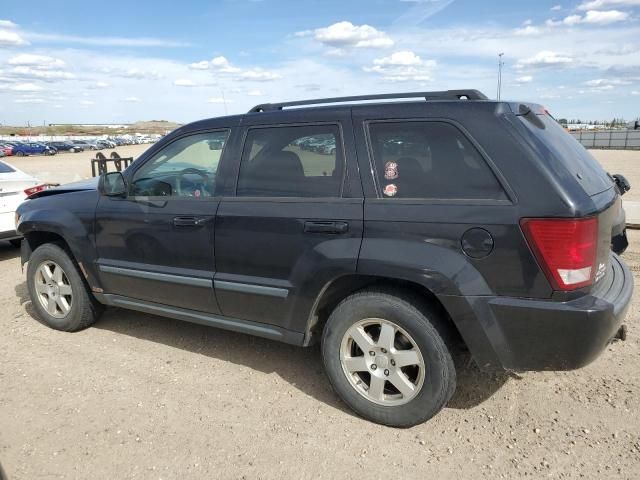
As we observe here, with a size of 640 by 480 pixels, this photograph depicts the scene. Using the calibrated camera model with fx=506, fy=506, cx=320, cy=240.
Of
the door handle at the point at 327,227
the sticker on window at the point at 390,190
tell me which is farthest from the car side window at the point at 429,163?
the door handle at the point at 327,227

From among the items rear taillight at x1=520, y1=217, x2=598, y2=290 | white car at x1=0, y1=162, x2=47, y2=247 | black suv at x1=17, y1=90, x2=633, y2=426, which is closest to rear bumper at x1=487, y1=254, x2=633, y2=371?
black suv at x1=17, y1=90, x2=633, y2=426

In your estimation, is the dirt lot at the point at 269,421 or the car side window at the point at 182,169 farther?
the car side window at the point at 182,169

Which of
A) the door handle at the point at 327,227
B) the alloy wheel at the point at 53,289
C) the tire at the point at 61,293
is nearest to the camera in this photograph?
the door handle at the point at 327,227

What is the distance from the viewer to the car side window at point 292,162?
3082mm

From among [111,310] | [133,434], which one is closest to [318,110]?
[133,434]

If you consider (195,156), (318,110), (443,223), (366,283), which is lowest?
(366,283)

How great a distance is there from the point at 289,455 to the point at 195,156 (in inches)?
86.9

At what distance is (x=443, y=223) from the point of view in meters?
2.64

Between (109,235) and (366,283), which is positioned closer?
(366,283)

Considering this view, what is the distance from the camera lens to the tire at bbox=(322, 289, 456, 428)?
279cm

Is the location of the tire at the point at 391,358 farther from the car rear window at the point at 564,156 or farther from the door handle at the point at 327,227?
the car rear window at the point at 564,156

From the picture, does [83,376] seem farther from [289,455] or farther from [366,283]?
[366,283]

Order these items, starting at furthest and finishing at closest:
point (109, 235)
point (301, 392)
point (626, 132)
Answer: point (626, 132) < point (109, 235) < point (301, 392)

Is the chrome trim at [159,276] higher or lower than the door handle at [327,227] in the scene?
lower
